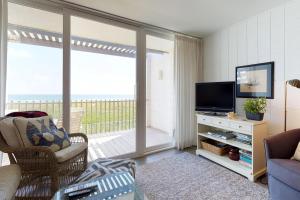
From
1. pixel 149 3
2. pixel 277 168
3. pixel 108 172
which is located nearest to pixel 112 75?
pixel 149 3

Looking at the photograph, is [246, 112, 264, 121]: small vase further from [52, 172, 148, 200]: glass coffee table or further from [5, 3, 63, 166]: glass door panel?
[5, 3, 63, 166]: glass door panel

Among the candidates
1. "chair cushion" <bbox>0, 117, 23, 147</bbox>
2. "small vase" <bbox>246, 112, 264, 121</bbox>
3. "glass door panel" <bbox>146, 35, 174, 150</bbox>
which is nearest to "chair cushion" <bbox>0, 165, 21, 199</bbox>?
"chair cushion" <bbox>0, 117, 23, 147</bbox>

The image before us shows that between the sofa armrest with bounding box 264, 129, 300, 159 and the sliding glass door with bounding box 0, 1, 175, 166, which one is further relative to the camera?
the sliding glass door with bounding box 0, 1, 175, 166

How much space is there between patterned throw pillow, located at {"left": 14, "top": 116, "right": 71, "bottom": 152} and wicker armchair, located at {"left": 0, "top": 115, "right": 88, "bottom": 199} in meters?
0.09

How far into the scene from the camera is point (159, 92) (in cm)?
346

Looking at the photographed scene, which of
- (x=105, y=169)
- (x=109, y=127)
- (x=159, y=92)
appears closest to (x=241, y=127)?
(x=159, y=92)

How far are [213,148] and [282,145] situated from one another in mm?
1156

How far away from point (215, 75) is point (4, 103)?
136 inches

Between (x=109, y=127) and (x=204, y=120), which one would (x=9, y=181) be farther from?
(x=204, y=120)

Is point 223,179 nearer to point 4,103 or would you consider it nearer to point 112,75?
point 112,75

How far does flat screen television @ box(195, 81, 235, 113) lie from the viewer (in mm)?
2615

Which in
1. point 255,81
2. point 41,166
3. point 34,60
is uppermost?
point 34,60

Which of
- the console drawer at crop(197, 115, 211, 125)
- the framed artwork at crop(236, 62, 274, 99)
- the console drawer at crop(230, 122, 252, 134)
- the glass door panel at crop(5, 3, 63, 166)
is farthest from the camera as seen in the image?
the console drawer at crop(197, 115, 211, 125)

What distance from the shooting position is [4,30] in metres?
1.88
